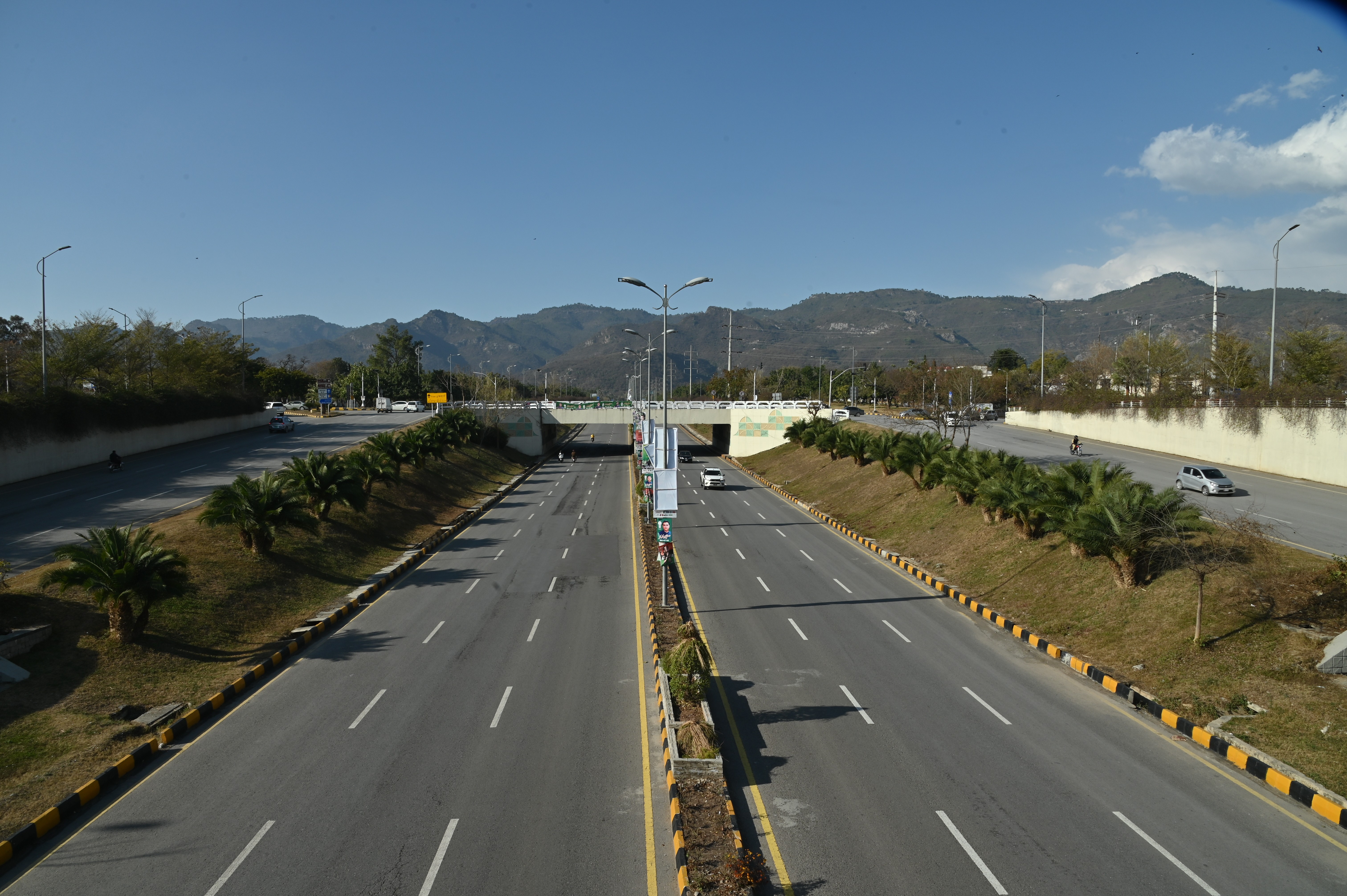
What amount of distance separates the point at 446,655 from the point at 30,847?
8626 millimetres

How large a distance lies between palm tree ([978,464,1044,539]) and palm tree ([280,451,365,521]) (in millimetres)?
23586

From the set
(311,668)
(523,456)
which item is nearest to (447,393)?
(523,456)

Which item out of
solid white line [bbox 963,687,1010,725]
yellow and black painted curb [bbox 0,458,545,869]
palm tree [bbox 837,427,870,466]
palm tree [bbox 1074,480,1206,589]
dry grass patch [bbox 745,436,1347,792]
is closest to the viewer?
yellow and black painted curb [bbox 0,458,545,869]

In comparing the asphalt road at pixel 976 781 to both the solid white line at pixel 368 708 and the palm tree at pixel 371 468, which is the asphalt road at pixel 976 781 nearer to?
the solid white line at pixel 368 708

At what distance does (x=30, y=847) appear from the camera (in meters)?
10.0

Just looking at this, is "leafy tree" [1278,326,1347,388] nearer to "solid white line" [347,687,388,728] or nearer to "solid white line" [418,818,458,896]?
"solid white line" [347,687,388,728]

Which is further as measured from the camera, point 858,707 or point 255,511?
point 255,511

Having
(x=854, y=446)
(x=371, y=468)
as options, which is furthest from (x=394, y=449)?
(x=854, y=446)

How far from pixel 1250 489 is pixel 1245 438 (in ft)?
35.7

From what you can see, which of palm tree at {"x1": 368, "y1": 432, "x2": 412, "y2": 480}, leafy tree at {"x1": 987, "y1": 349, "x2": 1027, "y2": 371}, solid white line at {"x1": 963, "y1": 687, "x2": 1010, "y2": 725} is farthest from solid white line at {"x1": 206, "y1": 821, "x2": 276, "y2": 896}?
leafy tree at {"x1": 987, "y1": 349, "x2": 1027, "y2": 371}

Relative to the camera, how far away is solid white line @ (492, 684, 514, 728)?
14.0 meters

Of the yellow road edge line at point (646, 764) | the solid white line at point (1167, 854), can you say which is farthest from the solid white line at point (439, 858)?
the solid white line at point (1167, 854)

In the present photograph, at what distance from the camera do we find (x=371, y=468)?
119 feet

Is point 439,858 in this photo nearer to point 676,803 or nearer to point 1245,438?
point 676,803
